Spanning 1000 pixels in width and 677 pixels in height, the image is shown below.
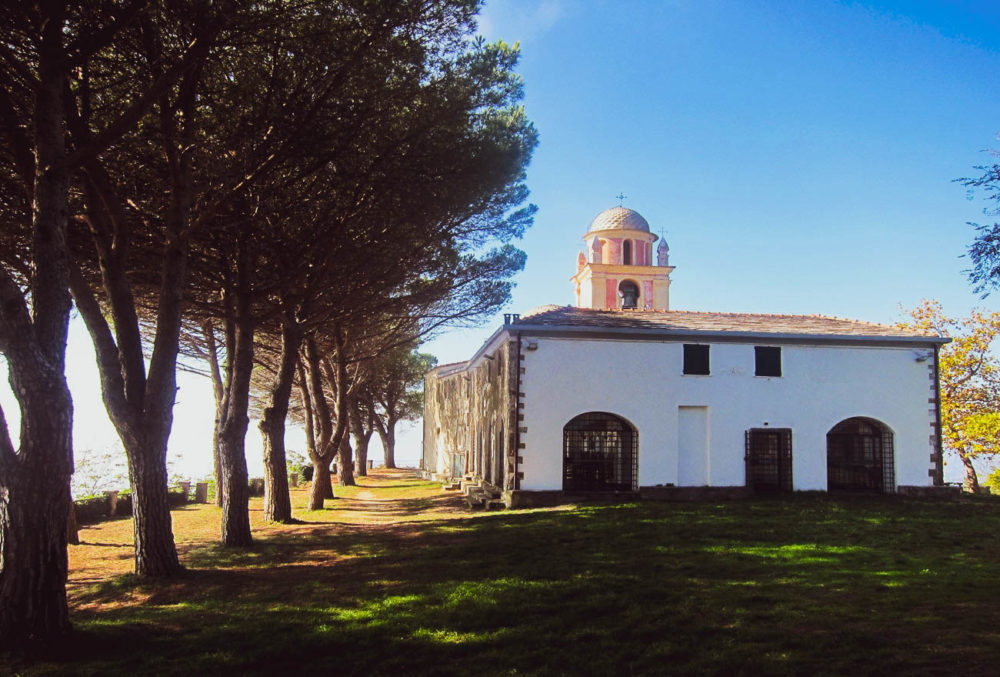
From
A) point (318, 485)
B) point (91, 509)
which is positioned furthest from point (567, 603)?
point (91, 509)

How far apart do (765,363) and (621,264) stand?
16.7 meters

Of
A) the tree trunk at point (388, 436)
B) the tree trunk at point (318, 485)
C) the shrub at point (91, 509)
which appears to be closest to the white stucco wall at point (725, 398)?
the tree trunk at point (318, 485)

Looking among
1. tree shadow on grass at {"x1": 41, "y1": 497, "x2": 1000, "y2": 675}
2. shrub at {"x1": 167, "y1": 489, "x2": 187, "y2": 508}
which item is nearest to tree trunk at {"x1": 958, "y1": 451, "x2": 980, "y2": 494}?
tree shadow on grass at {"x1": 41, "y1": 497, "x2": 1000, "y2": 675}

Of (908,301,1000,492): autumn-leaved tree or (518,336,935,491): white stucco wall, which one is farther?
(908,301,1000,492): autumn-leaved tree

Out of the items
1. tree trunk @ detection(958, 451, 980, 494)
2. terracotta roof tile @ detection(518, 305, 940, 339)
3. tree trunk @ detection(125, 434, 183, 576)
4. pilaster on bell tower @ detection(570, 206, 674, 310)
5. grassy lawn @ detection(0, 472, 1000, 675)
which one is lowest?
tree trunk @ detection(958, 451, 980, 494)

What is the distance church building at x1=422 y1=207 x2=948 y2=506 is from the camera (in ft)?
62.4

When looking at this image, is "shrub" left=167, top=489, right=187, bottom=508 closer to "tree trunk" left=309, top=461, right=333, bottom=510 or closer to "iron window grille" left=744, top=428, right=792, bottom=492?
"tree trunk" left=309, top=461, right=333, bottom=510

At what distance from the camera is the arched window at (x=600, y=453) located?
19.3 meters

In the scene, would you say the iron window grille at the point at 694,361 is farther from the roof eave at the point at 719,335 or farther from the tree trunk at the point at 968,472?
the tree trunk at the point at 968,472

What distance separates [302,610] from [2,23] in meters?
7.85

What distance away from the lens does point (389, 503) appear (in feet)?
80.0

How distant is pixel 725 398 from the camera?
65.1ft

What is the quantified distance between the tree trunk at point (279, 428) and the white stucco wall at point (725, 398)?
5.78 meters

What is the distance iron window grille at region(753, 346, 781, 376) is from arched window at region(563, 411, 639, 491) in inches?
151
